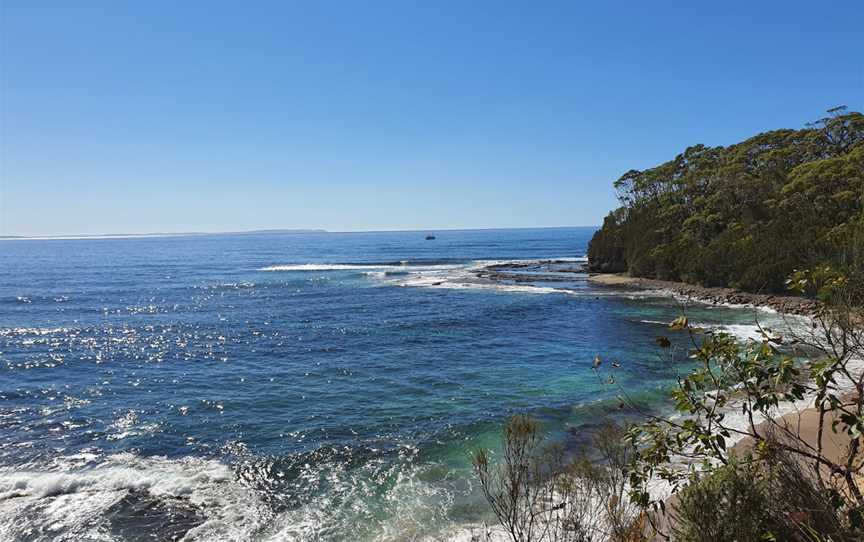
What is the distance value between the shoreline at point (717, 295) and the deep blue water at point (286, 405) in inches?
147

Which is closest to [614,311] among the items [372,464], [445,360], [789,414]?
[445,360]

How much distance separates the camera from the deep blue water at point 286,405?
12.2 metres

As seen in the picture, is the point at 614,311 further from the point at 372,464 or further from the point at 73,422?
the point at 73,422

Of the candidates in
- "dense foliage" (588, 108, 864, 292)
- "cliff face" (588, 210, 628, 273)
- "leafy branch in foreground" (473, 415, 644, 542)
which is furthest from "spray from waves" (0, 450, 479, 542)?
"cliff face" (588, 210, 628, 273)

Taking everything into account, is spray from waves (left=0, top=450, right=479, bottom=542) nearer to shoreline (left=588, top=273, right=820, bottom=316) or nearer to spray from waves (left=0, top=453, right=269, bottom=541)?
spray from waves (left=0, top=453, right=269, bottom=541)

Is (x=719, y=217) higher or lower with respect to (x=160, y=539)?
higher

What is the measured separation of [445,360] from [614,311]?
2120 cm

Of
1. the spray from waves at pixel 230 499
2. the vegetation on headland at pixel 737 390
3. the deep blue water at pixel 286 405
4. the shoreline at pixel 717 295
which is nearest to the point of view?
the vegetation on headland at pixel 737 390

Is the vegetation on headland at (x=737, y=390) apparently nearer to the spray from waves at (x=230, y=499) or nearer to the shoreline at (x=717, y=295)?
the shoreline at (x=717, y=295)

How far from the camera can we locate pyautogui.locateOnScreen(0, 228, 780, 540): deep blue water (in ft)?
40.0

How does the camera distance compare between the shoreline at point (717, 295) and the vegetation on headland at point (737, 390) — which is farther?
the shoreline at point (717, 295)

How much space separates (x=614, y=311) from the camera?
42406 millimetres

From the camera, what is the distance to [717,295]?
46.2 m


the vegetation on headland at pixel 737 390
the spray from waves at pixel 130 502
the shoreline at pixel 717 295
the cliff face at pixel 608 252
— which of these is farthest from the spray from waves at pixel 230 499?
the cliff face at pixel 608 252
